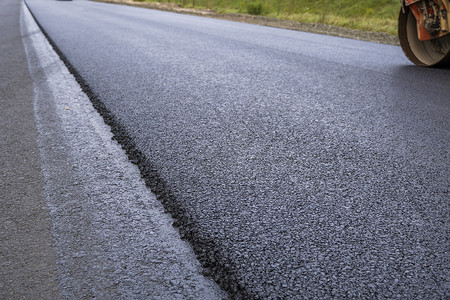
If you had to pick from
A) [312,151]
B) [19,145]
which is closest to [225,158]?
[312,151]

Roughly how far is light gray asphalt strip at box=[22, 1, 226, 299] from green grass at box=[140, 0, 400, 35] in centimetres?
956

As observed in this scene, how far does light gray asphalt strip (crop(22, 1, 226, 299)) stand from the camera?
4.65 ft

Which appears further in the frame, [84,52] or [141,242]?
[84,52]

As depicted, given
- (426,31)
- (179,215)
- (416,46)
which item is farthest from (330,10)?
(179,215)

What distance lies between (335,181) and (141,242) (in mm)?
1132

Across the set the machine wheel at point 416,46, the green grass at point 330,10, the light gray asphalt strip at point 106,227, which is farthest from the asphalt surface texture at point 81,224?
the green grass at point 330,10

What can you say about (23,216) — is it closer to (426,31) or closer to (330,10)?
(426,31)

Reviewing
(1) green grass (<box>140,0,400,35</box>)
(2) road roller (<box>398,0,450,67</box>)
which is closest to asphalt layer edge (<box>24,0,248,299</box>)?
(2) road roller (<box>398,0,450,67</box>)

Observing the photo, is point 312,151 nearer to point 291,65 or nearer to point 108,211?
point 108,211

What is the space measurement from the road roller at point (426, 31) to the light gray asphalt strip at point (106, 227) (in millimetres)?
4258

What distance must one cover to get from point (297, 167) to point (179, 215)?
85 centimetres

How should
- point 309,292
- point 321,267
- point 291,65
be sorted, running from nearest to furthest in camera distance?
point 309,292
point 321,267
point 291,65

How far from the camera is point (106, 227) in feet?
5.78

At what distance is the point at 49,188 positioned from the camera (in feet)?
6.90
